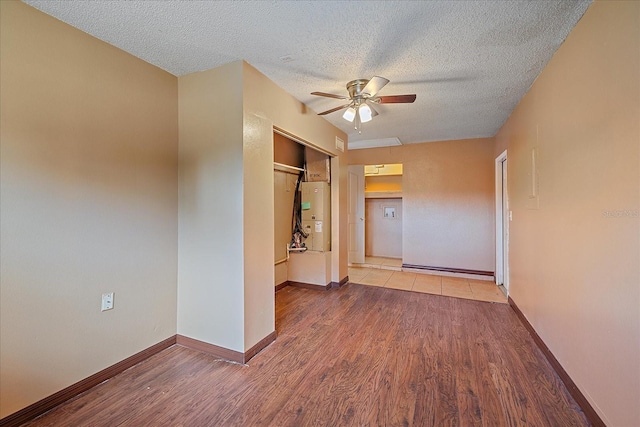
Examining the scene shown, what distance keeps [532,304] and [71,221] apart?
3917mm

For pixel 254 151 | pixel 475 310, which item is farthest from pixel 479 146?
pixel 254 151

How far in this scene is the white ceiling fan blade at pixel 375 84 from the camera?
2.16 m

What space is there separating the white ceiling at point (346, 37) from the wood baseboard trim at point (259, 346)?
2.39 m

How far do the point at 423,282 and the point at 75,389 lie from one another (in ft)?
14.2

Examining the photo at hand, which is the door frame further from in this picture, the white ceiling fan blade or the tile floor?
the white ceiling fan blade

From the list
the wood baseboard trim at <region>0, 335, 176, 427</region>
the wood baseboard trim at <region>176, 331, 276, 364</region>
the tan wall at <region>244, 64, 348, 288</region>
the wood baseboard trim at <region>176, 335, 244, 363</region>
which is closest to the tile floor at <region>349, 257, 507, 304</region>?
the tan wall at <region>244, 64, 348, 288</region>

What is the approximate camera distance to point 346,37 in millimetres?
1913

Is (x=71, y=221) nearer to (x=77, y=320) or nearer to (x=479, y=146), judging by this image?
(x=77, y=320)

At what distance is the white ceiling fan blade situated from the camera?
2158mm

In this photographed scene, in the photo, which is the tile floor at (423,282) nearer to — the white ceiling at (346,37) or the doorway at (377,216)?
the doorway at (377,216)

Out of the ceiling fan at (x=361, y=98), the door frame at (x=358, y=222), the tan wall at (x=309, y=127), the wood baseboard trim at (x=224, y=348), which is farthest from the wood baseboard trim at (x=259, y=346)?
the door frame at (x=358, y=222)

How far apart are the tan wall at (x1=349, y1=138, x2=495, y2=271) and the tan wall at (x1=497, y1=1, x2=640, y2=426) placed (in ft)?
7.99

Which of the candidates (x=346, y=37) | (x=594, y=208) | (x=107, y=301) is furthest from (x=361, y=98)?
(x=107, y=301)

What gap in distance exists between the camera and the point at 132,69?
7.08 ft
